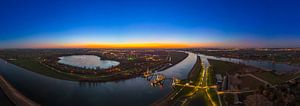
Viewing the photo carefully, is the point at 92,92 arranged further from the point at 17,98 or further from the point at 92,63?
the point at 92,63

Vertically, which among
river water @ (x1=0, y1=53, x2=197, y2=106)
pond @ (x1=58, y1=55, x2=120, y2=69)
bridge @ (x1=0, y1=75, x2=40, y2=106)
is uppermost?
pond @ (x1=58, y1=55, x2=120, y2=69)

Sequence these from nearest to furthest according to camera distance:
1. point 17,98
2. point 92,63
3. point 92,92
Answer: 1. point 17,98
2. point 92,92
3. point 92,63

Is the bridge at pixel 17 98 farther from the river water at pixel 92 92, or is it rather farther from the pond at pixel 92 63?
the pond at pixel 92 63

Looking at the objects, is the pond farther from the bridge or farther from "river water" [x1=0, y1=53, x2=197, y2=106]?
the bridge

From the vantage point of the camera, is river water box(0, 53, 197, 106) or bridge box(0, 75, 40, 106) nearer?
bridge box(0, 75, 40, 106)

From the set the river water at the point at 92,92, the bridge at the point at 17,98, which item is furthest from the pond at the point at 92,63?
the bridge at the point at 17,98

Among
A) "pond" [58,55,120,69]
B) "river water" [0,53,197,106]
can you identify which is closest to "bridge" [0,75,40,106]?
"river water" [0,53,197,106]

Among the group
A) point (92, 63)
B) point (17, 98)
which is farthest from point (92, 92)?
point (92, 63)

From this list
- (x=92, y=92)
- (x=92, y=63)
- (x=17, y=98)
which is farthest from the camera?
(x=92, y=63)

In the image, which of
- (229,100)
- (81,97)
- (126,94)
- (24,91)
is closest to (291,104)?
(229,100)

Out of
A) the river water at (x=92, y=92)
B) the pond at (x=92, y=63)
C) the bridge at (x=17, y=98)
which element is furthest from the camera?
the pond at (x=92, y=63)

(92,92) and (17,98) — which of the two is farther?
(92,92)

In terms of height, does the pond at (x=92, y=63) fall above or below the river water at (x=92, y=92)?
above
